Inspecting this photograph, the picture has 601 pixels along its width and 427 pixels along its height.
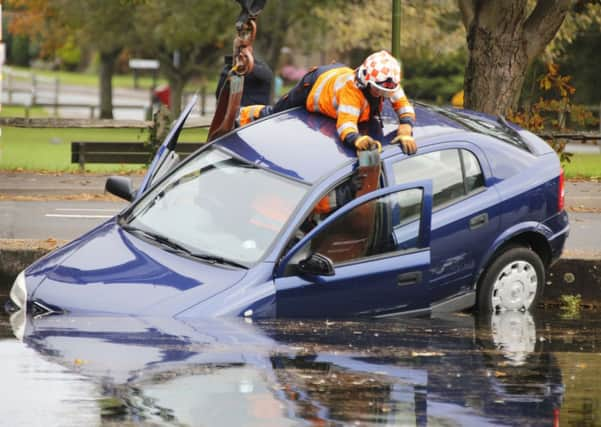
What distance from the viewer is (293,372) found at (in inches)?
309

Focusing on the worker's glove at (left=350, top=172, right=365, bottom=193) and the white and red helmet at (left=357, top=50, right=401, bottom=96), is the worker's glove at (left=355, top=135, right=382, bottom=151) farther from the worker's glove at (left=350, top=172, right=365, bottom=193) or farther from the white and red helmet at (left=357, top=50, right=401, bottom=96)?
the white and red helmet at (left=357, top=50, right=401, bottom=96)

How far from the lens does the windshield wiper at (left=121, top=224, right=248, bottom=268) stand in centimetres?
914

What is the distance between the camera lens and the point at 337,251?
30.7 ft

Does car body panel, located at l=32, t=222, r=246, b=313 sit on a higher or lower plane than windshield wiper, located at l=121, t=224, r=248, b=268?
lower

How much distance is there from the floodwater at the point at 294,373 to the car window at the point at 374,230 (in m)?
0.44

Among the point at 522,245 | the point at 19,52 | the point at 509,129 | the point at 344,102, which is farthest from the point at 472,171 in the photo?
the point at 19,52

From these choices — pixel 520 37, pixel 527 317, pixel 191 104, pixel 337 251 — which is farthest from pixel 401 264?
pixel 520 37

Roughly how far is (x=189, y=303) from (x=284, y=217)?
2.82 feet

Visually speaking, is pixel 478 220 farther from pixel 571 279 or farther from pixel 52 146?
pixel 52 146

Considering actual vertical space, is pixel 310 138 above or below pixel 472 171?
above

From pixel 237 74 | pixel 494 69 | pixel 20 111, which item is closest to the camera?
pixel 237 74

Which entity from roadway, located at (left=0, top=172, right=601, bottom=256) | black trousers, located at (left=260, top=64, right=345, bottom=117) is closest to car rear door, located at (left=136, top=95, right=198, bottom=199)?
black trousers, located at (left=260, top=64, right=345, bottom=117)

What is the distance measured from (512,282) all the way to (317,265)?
6.27 feet

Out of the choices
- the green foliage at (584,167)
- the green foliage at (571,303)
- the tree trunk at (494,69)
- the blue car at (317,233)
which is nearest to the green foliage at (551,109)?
the green foliage at (584,167)
